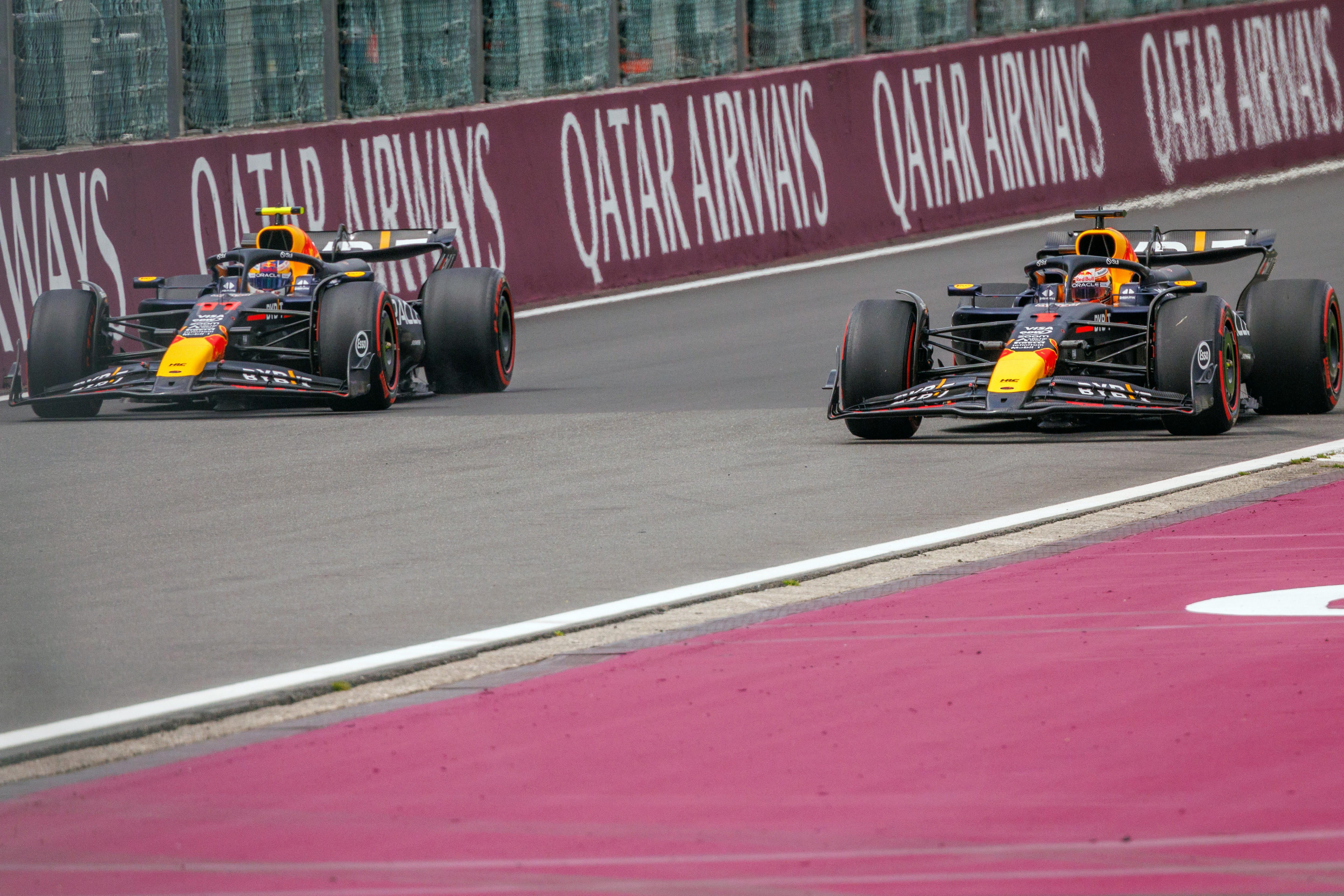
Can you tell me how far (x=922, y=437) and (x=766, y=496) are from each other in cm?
283

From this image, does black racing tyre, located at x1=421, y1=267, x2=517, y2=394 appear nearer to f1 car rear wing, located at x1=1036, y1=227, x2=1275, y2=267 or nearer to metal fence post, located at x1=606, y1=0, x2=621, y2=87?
f1 car rear wing, located at x1=1036, y1=227, x2=1275, y2=267

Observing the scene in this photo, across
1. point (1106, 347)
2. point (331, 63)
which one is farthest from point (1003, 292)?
point (331, 63)

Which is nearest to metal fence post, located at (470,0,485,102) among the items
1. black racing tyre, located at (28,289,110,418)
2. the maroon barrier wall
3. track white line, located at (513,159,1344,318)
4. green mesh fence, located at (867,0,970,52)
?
the maroon barrier wall

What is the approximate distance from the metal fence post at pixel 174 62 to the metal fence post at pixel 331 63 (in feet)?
5.45

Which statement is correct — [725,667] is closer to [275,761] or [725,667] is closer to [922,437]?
[275,761]

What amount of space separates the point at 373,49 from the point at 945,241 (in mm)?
7469

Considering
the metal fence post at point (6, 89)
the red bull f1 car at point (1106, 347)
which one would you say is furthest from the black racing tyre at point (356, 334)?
the metal fence post at point (6, 89)

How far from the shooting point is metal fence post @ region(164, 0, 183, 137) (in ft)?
62.4

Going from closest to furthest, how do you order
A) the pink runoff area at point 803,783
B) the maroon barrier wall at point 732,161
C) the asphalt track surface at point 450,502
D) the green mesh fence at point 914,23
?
the pink runoff area at point 803,783
the asphalt track surface at point 450,502
the maroon barrier wall at point 732,161
the green mesh fence at point 914,23

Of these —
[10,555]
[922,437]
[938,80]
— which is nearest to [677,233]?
[938,80]

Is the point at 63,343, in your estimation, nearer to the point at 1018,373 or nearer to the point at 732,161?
the point at 1018,373

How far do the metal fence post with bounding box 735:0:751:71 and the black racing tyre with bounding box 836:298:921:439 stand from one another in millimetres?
11999

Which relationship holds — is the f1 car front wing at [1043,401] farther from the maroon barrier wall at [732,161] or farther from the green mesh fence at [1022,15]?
the green mesh fence at [1022,15]

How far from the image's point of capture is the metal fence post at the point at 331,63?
20.5 meters
